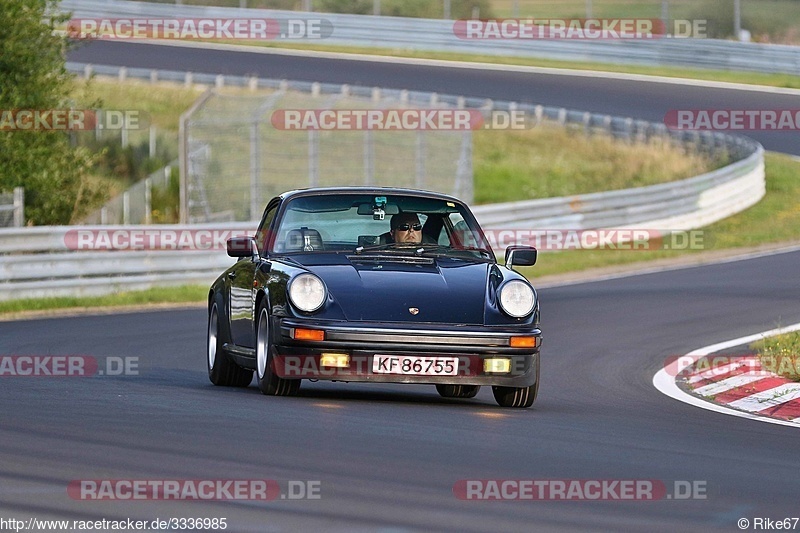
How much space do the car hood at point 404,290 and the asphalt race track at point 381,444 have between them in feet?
1.82

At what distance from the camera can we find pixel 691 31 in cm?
4547

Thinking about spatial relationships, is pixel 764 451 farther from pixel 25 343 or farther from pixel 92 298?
pixel 92 298

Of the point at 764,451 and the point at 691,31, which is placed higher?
the point at 691,31

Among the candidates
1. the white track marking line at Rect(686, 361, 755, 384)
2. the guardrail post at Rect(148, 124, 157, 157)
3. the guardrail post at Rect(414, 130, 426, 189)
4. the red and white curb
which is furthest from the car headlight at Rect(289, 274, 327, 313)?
the guardrail post at Rect(148, 124, 157, 157)

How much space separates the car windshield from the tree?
37.0 ft

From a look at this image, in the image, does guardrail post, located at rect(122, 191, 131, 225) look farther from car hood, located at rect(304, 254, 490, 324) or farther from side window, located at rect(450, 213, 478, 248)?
car hood, located at rect(304, 254, 490, 324)

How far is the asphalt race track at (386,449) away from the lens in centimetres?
564

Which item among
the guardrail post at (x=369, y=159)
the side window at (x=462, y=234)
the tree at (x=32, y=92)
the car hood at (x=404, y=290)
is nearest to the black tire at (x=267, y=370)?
the car hood at (x=404, y=290)

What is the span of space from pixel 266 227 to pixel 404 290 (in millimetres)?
1999

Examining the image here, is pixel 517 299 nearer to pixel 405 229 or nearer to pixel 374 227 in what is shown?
pixel 405 229

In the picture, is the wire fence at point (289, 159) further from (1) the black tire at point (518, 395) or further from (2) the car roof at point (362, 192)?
(1) the black tire at point (518, 395)

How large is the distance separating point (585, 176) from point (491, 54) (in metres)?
13.2

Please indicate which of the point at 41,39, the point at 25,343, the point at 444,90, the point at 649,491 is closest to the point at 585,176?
the point at 444,90

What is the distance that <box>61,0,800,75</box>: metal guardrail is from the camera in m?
42.6
